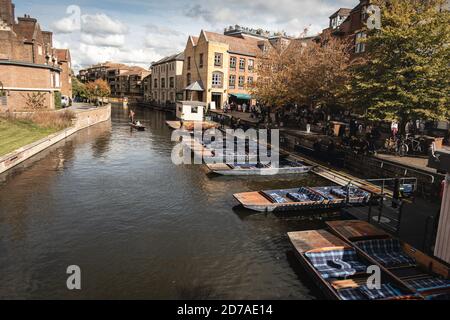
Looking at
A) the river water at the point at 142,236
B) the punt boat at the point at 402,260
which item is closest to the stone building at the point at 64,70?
the river water at the point at 142,236

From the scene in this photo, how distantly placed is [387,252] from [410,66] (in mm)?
15316

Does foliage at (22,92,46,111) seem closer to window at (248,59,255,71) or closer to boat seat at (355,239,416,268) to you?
window at (248,59,255,71)

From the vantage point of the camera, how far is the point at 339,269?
11578 mm

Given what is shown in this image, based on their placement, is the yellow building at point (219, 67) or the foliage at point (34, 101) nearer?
the foliage at point (34, 101)

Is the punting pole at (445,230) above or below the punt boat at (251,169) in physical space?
above

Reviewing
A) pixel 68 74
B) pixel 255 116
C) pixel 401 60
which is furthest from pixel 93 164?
pixel 68 74

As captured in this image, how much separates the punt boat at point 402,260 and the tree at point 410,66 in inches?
450

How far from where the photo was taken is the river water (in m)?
11.5

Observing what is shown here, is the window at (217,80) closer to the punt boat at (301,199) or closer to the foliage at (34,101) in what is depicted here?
the foliage at (34,101)

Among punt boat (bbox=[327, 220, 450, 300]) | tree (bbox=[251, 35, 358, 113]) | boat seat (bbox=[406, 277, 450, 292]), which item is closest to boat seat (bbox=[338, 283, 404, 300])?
punt boat (bbox=[327, 220, 450, 300])

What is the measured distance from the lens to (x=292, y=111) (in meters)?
49.7

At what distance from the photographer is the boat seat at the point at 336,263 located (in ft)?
37.1

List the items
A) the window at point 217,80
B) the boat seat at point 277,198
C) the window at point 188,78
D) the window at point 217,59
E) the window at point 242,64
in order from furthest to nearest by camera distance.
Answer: the window at point 188,78 < the window at point 242,64 < the window at point 217,80 < the window at point 217,59 < the boat seat at point 277,198

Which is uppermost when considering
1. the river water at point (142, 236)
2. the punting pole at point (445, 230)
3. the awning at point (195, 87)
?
the awning at point (195, 87)
